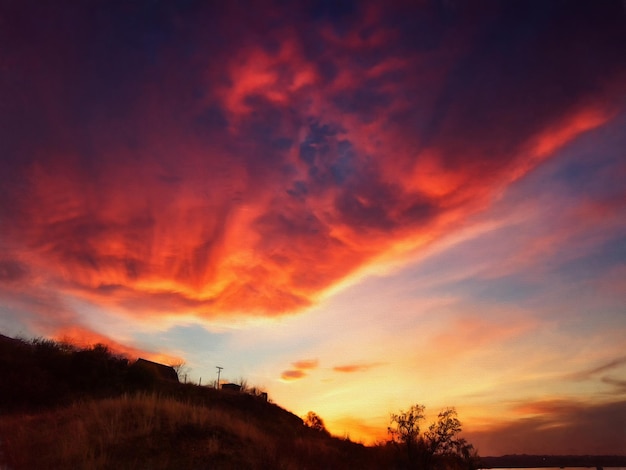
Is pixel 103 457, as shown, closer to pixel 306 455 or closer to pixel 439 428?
pixel 306 455

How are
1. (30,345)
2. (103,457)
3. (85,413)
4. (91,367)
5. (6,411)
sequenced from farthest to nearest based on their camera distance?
(30,345) → (91,367) → (6,411) → (85,413) → (103,457)

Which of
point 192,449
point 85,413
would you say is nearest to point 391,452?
point 192,449

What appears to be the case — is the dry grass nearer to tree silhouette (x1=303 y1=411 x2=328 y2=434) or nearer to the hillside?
the hillside

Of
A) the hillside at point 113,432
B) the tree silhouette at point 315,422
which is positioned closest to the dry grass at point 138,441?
the hillside at point 113,432

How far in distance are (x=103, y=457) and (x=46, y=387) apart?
891 inches

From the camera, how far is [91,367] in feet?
131

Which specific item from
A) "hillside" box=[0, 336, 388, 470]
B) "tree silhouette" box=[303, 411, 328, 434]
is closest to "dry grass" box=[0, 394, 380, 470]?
"hillside" box=[0, 336, 388, 470]

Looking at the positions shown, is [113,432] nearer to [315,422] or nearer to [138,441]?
[138,441]

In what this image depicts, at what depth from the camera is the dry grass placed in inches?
651

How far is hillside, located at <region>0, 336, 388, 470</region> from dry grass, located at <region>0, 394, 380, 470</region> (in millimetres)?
35

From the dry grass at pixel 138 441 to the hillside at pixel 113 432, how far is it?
0.04 metres

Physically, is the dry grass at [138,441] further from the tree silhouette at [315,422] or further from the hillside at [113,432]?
the tree silhouette at [315,422]

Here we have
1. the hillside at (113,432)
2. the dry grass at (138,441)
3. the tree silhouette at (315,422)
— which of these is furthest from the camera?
the tree silhouette at (315,422)

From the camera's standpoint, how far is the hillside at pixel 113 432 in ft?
55.8
